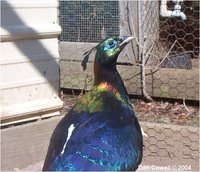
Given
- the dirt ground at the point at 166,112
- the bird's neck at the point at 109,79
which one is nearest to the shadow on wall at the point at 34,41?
the dirt ground at the point at 166,112

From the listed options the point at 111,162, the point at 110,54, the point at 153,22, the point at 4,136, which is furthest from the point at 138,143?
the point at 153,22

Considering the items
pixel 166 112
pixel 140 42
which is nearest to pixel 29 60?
pixel 140 42

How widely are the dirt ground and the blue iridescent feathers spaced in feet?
5.19

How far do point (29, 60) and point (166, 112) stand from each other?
1.13m

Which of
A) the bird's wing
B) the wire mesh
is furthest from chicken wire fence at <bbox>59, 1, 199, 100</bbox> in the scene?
the bird's wing

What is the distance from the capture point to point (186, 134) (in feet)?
12.1

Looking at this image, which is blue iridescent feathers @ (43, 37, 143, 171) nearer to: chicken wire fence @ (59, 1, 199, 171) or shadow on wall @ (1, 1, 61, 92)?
shadow on wall @ (1, 1, 61, 92)

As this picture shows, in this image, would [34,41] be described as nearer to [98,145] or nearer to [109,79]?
[109,79]

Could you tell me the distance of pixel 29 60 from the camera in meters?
3.59

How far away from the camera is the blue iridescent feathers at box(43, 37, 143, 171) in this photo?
211cm

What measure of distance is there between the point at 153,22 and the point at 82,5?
559 mm

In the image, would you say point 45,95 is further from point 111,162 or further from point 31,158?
point 111,162

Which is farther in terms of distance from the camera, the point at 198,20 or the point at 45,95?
the point at 198,20

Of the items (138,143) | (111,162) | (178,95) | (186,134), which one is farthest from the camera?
(178,95)
